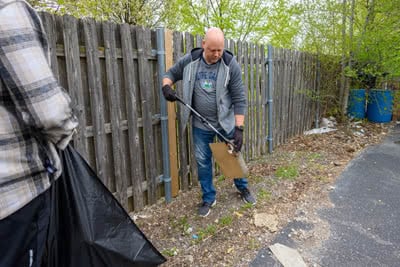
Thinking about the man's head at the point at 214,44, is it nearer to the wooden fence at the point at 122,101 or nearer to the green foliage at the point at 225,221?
the wooden fence at the point at 122,101

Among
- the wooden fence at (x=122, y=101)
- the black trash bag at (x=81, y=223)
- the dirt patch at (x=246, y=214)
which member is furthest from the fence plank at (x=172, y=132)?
the black trash bag at (x=81, y=223)

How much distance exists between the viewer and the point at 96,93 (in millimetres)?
2465

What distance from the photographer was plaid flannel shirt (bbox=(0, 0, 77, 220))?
90 cm

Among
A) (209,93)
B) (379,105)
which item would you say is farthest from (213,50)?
(379,105)

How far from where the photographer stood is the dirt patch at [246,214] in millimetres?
2359

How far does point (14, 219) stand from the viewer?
104 cm

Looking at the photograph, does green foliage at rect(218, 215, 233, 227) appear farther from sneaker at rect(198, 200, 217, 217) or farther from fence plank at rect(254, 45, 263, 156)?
fence plank at rect(254, 45, 263, 156)

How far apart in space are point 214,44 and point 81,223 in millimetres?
1847

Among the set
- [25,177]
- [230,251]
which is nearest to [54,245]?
[25,177]

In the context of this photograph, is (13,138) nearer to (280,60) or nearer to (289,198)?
(289,198)

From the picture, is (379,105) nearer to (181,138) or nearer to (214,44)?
(181,138)

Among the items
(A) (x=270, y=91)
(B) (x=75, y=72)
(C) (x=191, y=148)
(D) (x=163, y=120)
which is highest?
(B) (x=75, y=72)

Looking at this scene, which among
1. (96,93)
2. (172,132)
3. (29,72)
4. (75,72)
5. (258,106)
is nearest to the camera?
(29,72)

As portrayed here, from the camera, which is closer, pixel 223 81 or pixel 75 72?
pixel 75 72
